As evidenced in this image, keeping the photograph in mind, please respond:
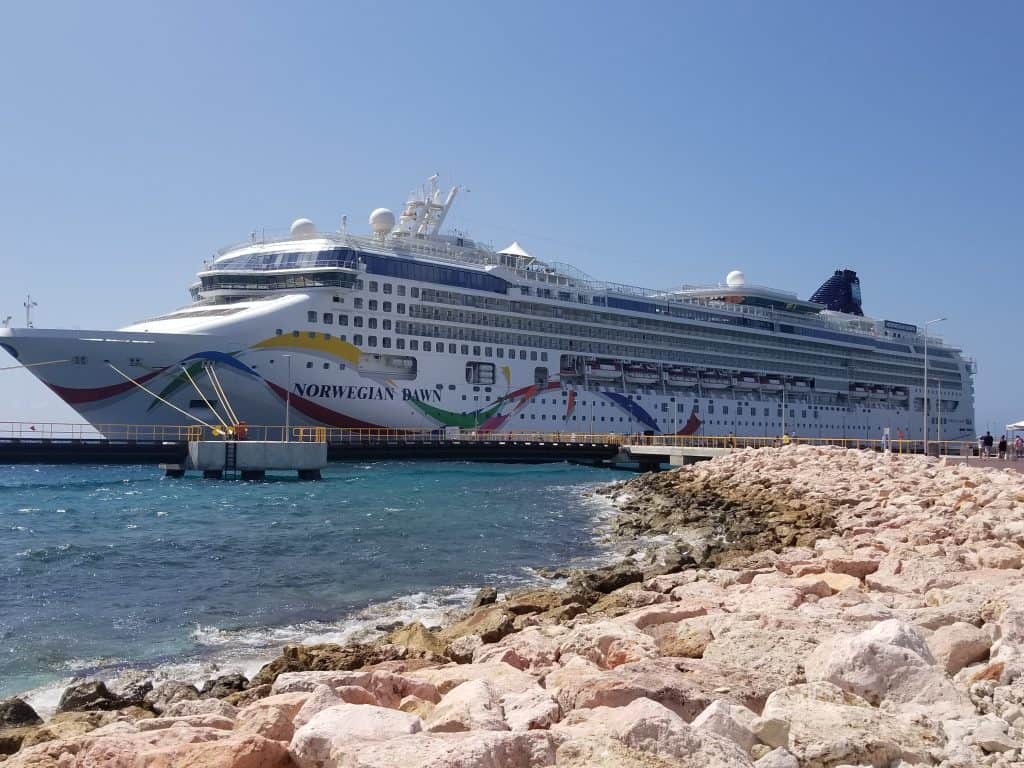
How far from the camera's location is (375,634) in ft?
32.6

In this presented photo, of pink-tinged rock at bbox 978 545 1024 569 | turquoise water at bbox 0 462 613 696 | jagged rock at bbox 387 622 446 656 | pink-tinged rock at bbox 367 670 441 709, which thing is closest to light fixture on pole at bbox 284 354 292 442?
turquoise water at bbox 0 462 613 696

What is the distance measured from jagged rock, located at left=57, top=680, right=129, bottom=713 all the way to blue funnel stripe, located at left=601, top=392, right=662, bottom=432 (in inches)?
1731

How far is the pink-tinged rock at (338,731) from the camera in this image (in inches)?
158

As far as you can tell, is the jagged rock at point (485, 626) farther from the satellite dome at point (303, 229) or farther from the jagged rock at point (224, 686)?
the satellite dome at point (303, 229)

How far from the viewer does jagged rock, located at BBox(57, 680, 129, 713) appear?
686 cm

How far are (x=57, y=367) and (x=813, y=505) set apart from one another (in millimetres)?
27899

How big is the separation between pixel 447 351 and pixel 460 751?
39187 mm

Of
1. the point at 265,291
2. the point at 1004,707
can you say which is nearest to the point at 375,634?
the point at 1004,707

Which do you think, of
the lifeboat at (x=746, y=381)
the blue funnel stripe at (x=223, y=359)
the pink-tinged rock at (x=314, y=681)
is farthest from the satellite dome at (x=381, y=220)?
the pink-tinged rock at (x=314, y=681)

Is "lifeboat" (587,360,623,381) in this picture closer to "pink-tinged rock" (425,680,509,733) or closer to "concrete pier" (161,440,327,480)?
"concrete pier" (161,440,327,480)

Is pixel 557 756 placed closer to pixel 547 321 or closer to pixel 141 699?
pixel 141 699

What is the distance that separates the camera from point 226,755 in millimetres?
3949

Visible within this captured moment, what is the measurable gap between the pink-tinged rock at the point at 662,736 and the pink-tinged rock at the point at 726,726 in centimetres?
11

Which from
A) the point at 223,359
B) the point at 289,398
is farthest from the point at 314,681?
the point at 289,398
